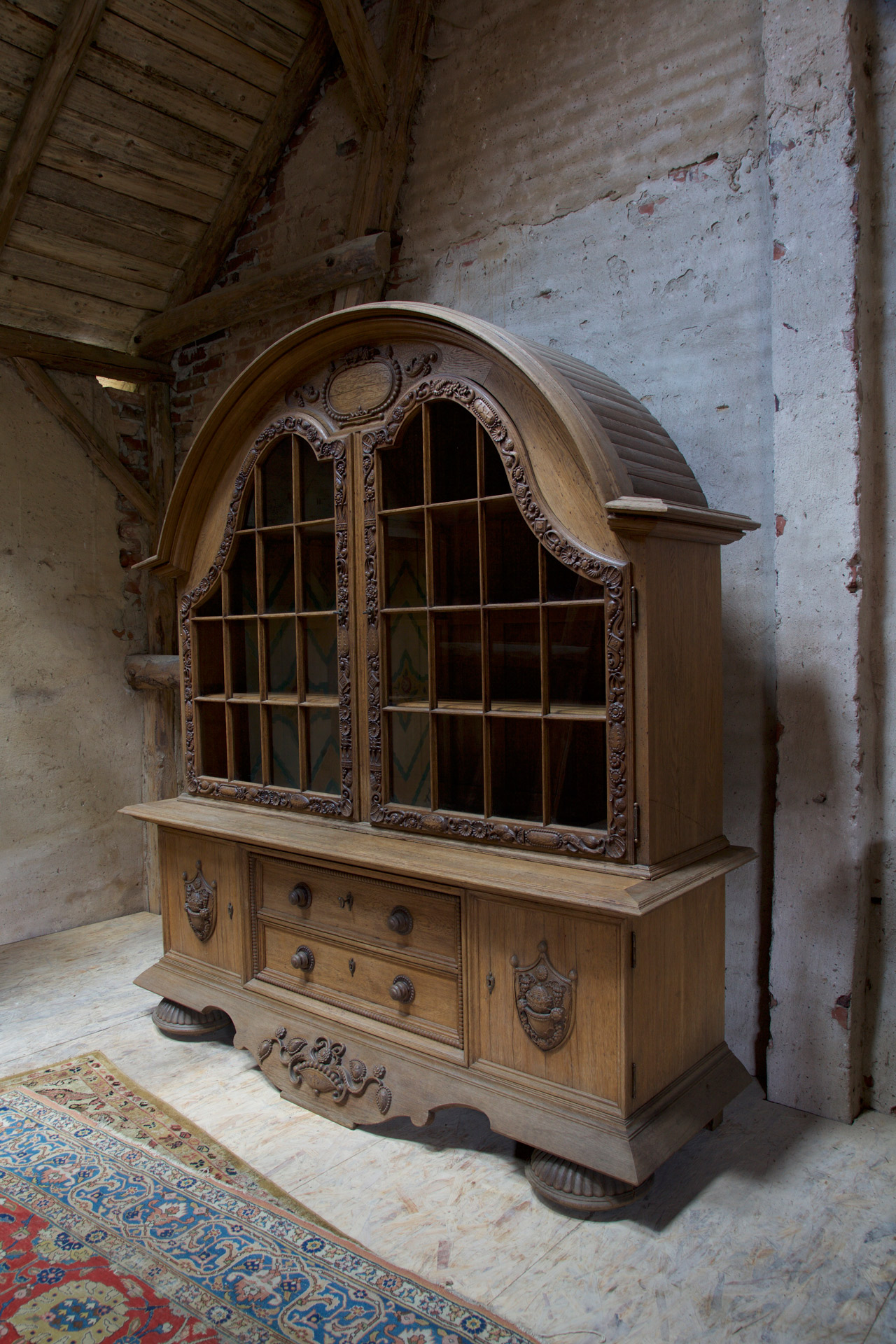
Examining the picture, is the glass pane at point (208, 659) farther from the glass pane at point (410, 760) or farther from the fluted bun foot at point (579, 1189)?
the fluted bun foot at point (579, 1189)

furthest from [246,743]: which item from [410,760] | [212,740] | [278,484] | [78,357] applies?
[78,357]

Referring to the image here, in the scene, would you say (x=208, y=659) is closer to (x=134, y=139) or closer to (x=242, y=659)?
(x=242, y=659)

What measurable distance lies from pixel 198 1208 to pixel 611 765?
142cm

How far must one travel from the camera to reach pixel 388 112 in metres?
3.43

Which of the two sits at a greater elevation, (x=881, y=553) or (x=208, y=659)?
(x=881, y=553)

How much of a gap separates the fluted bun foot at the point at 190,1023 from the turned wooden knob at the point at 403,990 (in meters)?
0.89

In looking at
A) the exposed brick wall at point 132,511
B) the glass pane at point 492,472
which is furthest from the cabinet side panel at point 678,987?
the exposed brick wall at point 132,511

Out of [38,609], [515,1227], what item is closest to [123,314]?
[38,609]

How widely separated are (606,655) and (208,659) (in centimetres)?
158

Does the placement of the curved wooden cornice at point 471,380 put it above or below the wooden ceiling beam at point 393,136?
below

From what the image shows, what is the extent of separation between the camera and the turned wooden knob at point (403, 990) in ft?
7.86

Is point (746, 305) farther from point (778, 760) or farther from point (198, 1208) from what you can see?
point (198, 1208)

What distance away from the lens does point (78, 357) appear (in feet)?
13.5

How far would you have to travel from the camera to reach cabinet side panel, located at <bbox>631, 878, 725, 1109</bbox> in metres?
2.04
